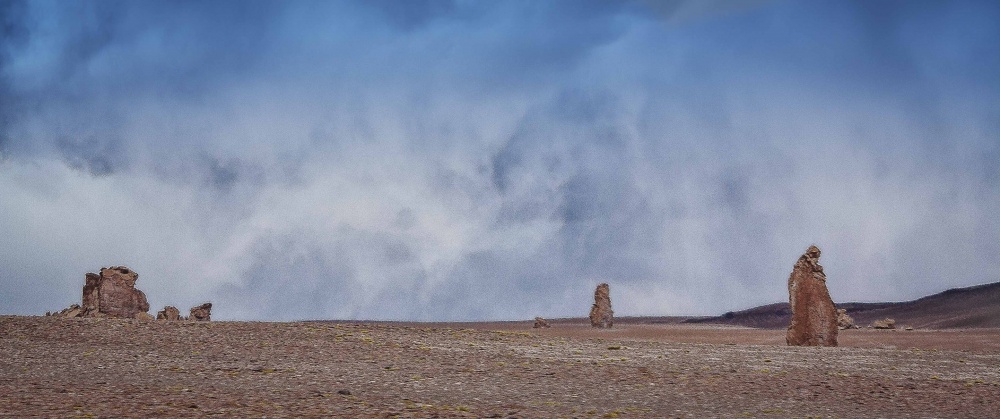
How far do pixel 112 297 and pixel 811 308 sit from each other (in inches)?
1165

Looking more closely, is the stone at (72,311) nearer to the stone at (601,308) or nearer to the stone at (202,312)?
the stone at (202,312)

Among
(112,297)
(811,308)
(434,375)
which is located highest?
(112,297)

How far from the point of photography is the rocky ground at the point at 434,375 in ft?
50.4

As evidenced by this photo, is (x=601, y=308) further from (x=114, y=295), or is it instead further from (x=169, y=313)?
(x=114, y=295)

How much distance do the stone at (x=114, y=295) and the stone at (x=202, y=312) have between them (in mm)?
7221

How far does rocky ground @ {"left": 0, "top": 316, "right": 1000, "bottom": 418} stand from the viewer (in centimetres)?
1535

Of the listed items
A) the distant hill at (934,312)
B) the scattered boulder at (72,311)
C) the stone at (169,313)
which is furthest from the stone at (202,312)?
the distant hill at (934,312)

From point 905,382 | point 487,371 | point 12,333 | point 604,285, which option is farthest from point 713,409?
point 604,285

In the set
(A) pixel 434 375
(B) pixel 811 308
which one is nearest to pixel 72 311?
(A) pixel 434 375

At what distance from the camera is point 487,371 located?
70.0ft

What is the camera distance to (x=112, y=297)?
118 ft

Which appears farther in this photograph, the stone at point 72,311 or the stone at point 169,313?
the stone at point 169,313

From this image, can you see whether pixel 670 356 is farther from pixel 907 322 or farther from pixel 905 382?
pixel 907 322

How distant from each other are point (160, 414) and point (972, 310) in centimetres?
9192
